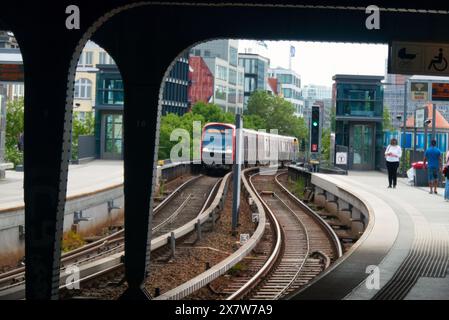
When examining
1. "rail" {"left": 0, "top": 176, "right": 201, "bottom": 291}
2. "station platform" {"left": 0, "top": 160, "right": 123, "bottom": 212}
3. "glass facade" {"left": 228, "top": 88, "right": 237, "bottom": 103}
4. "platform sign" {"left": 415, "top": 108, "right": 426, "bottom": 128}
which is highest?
"glass facade" {"left": 228, "top": 88, "right": 237, "bottom": 103}

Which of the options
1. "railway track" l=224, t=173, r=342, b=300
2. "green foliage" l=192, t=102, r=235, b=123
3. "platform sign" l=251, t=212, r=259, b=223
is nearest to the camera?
"railway track" l=224, t=173, r=342, b=300

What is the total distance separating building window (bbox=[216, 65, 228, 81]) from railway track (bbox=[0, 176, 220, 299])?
63747mm

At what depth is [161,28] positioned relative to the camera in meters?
11.5

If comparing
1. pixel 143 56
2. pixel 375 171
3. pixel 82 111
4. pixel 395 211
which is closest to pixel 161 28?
pixel 143 56

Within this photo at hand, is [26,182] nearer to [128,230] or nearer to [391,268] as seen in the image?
[128,230]

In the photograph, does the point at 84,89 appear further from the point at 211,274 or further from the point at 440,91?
the point at 211,274

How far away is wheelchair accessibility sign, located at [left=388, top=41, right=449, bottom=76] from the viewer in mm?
13062

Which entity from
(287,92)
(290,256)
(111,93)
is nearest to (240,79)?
(287,92)

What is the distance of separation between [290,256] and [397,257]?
4274 mm

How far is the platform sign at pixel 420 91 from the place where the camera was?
26306 mm

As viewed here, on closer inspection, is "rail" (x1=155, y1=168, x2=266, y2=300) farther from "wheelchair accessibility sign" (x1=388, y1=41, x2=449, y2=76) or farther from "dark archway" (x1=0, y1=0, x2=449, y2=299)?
"wheelchair accessibility sign" (x1=388, y1=41, x2=449, y2=76)

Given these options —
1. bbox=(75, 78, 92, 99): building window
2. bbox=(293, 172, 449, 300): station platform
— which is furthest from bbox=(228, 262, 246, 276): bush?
bbox=(75, 78, 92, 99): building window

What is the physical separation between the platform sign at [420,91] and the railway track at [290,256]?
547 centimetres
